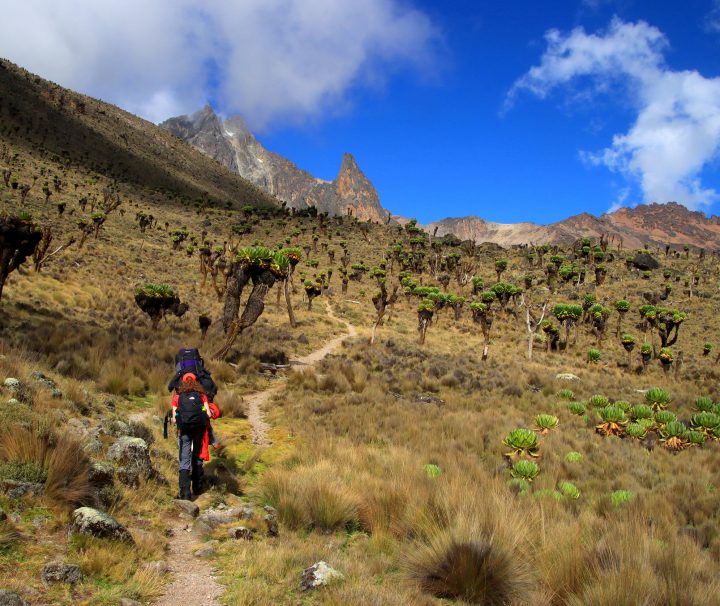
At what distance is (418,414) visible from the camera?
1305 cm

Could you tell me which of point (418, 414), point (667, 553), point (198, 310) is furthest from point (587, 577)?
point (198, 310)

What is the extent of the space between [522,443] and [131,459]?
7.96 metres

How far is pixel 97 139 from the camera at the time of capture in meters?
97.0

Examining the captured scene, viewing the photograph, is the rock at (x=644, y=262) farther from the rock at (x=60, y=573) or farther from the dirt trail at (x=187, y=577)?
the rock at (x=60, y=573)

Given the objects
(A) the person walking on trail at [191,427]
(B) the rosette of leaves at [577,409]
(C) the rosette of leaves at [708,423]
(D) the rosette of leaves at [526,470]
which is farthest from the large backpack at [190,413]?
(B) the rosette of leaves at [577,409]

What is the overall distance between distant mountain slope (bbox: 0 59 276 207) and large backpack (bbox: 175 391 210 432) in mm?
89150

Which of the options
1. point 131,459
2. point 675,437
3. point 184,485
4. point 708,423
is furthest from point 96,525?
point 708,423

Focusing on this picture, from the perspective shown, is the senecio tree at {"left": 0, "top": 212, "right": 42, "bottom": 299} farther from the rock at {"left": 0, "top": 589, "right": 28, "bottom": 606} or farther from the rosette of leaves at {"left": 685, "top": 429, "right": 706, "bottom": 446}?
the rosette of leaves at {"left": 685, "top": 429, "right": 706, "bottom": 446}

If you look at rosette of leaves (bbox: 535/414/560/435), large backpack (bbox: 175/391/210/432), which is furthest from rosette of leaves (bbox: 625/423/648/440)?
large backpack (bbox: 175/391/210/432)

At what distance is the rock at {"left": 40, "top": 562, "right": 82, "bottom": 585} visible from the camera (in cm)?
361

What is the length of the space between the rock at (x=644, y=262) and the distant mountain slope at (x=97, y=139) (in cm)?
7567

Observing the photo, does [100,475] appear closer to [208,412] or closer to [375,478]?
[208,412]

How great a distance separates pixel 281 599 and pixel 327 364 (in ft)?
50.8

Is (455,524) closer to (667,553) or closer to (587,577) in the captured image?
(587,577)
